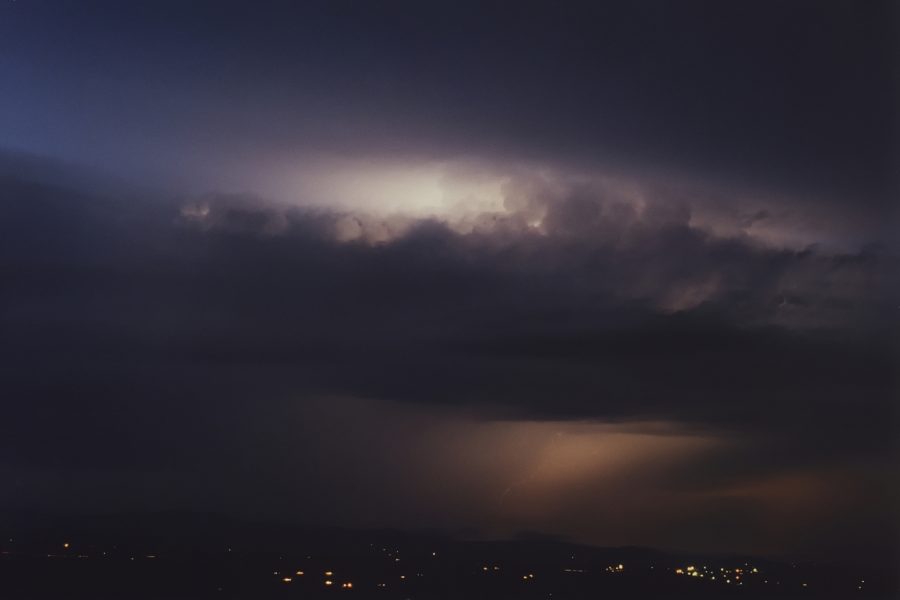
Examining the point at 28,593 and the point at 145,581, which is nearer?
the point at 28,593

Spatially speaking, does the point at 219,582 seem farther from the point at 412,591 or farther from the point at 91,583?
the point at 412,591

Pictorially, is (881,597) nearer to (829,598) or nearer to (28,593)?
(829,598)

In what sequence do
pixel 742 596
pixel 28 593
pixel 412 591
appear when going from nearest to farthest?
pixel 28 593
pixel 412 591
pixel 742 596

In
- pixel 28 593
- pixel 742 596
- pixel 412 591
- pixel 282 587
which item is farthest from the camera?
pixel 742 596

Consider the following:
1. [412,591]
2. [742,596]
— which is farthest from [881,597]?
[412,591]

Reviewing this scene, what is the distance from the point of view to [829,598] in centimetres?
18112

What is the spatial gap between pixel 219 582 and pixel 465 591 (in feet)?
145

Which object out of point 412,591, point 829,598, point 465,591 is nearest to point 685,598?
point 829,598

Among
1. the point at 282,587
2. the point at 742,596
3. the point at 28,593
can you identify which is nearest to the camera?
the point at 28,593

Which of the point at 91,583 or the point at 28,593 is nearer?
the point at 28,593

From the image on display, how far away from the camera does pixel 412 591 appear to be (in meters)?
168

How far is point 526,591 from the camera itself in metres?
186

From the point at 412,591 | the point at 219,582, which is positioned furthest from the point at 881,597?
the point at 219,582

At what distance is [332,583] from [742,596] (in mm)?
73124
